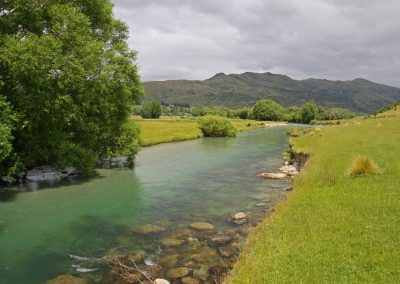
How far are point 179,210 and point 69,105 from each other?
13.7 meters

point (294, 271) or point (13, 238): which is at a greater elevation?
point (294, 271)

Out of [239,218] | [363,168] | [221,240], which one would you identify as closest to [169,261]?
[221,240]

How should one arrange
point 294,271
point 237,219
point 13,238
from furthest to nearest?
point 237,219, point 13,238, point 294,271

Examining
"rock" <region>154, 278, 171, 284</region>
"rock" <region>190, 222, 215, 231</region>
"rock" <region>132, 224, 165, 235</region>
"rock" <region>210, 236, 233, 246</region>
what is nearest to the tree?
"rock" <region>132, 224, 165, 235</region>

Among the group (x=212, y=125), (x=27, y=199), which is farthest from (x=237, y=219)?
(x=212, y=125)

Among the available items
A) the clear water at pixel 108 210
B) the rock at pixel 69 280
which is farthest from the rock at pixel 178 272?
the rock at pixel 69 280

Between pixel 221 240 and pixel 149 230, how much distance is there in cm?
449

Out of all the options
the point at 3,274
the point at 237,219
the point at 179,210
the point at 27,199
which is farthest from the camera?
the point at 27,199

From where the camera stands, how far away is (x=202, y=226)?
21.1 metres

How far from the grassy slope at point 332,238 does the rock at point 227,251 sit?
57.0 inches

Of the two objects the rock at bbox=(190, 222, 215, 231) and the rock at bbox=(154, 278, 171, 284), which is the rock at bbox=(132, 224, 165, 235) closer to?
the rock at bbox=(190, 222, 215, 231)

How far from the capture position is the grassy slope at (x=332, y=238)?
1120 cm

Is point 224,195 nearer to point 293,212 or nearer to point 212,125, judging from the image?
point 293,212

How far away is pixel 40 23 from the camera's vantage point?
1284 inches
